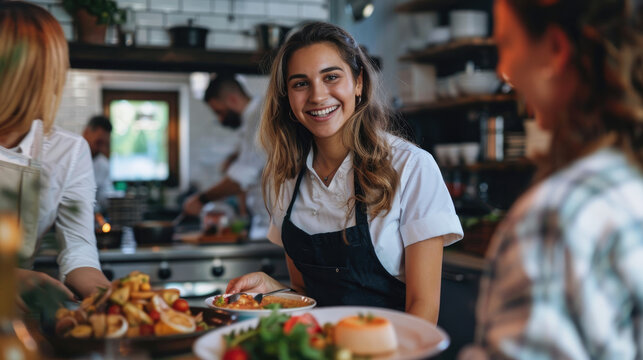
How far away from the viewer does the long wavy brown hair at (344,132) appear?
184 centimetres

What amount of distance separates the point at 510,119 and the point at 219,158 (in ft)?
20.2

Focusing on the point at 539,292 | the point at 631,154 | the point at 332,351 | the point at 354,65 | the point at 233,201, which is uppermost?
the point at 354,65

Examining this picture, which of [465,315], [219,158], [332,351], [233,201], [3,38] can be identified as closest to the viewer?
[332,351]

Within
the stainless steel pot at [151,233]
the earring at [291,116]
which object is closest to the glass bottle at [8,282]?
the earring at [291,116]

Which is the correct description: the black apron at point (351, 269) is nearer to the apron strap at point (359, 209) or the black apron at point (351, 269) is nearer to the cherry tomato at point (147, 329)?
the apron strap at point (359, 209)

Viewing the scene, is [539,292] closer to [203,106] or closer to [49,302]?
[49,302]

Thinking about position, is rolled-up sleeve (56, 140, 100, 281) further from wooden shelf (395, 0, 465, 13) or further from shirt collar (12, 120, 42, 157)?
wooden shelf (395, 0, 465, 13)

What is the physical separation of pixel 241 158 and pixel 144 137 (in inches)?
247

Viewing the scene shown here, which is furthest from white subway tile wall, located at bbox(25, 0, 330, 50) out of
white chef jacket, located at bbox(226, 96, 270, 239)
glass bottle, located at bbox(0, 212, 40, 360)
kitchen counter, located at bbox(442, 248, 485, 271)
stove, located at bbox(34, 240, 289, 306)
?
glass bottle, located at bbox(0, 212, 40, 360)

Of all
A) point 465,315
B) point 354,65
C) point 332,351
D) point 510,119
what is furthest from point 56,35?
point 510,119

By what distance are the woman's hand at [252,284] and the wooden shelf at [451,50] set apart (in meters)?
2.57

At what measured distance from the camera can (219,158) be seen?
946 centimetres

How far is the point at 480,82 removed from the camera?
12.7 feet

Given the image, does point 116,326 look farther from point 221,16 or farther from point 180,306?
point 221,16
